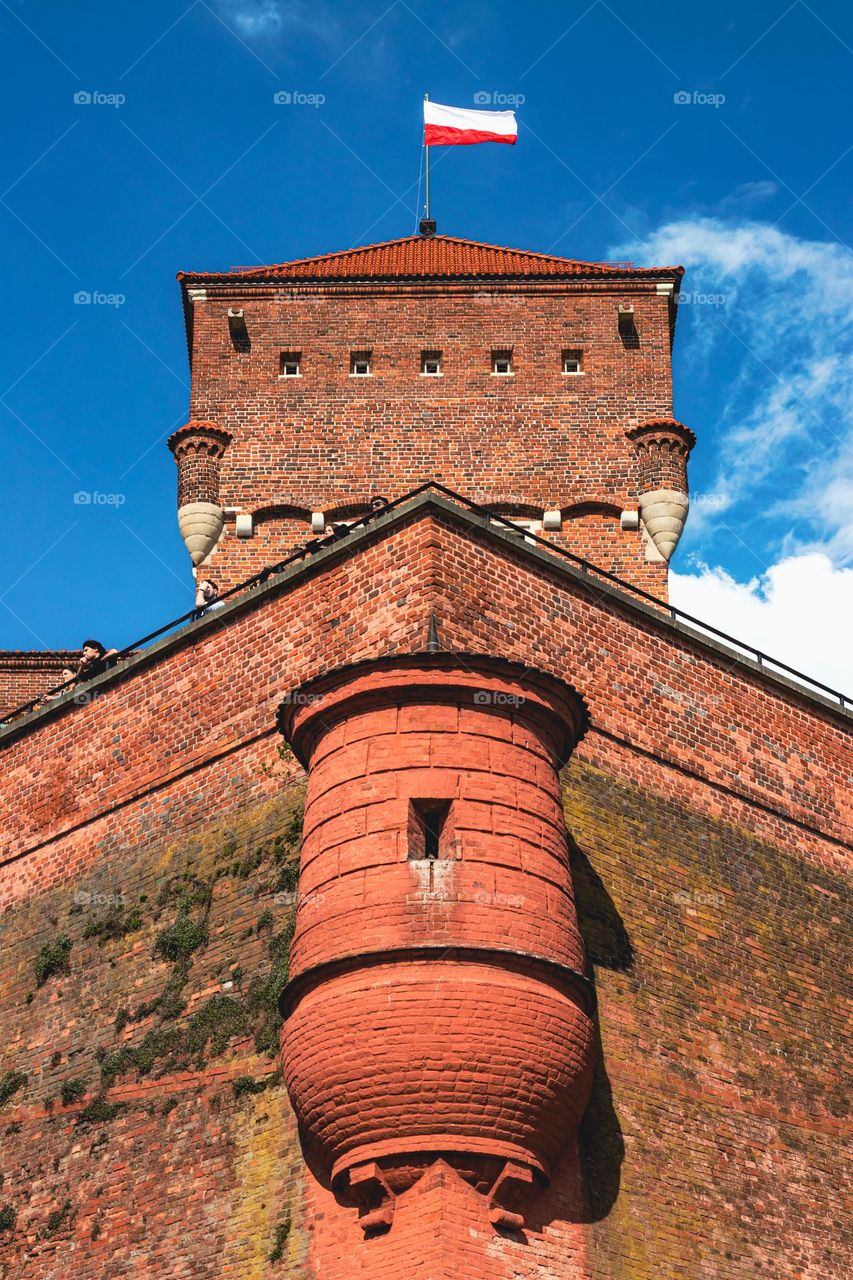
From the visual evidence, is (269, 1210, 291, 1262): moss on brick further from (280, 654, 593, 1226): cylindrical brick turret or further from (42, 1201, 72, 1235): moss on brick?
(42, 1201, 72, 1235): moss on brick

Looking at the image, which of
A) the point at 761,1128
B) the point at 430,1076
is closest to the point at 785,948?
A: the point at 761,1128

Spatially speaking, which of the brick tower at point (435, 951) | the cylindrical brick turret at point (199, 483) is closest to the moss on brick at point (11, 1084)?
the brick tower at point (435, 951)

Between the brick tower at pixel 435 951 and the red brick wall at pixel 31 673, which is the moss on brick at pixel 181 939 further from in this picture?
the red brick wall at pixel 31 673

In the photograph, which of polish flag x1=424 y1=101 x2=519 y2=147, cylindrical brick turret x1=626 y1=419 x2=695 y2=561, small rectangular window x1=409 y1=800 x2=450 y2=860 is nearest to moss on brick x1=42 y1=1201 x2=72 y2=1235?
small rectangular window x1=409 y1=800 x2=450 y2=860

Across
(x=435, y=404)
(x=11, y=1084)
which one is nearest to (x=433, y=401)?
(x=435, y=404)

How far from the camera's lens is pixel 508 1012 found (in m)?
15.0

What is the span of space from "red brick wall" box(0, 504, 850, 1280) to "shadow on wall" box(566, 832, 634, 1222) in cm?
3

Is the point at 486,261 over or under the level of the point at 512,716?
over

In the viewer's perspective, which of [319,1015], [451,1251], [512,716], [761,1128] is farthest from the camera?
[761,1128]

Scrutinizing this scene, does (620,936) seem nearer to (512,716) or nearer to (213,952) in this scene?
(512,716)

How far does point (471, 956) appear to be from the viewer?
15078 millimetres

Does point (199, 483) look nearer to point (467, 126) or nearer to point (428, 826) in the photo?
point (467, 126)

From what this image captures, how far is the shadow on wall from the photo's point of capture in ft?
52.9

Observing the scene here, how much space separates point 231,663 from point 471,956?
6.99 metres
